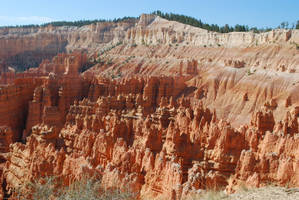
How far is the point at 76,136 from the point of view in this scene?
23.8 metres

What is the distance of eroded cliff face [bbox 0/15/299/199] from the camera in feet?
53.9

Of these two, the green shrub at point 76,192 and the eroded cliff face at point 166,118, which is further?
the eroded cliff face at point 166,118

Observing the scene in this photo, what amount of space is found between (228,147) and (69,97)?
25.0m

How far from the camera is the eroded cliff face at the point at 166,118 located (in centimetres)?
1642

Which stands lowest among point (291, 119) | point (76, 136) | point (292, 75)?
point (76, 136)

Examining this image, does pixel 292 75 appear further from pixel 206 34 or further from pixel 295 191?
pixel 295 191

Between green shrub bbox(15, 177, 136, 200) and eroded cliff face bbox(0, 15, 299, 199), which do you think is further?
eroded cliff face bbox(0, 15, 299, 199)

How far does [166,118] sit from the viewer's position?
31.8m

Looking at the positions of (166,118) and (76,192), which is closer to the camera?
(76,192)

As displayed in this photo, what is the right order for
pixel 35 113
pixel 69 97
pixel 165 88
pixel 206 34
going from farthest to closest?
1. pixel 206 34
2. pixel 165 88
3. pixel 69 97
4. pixel 35 113

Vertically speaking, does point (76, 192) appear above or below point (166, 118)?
below

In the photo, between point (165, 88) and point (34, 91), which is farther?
point (165, 88)

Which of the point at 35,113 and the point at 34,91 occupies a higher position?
the point at 34,91

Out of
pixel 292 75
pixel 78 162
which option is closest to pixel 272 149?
pixel 78 162
